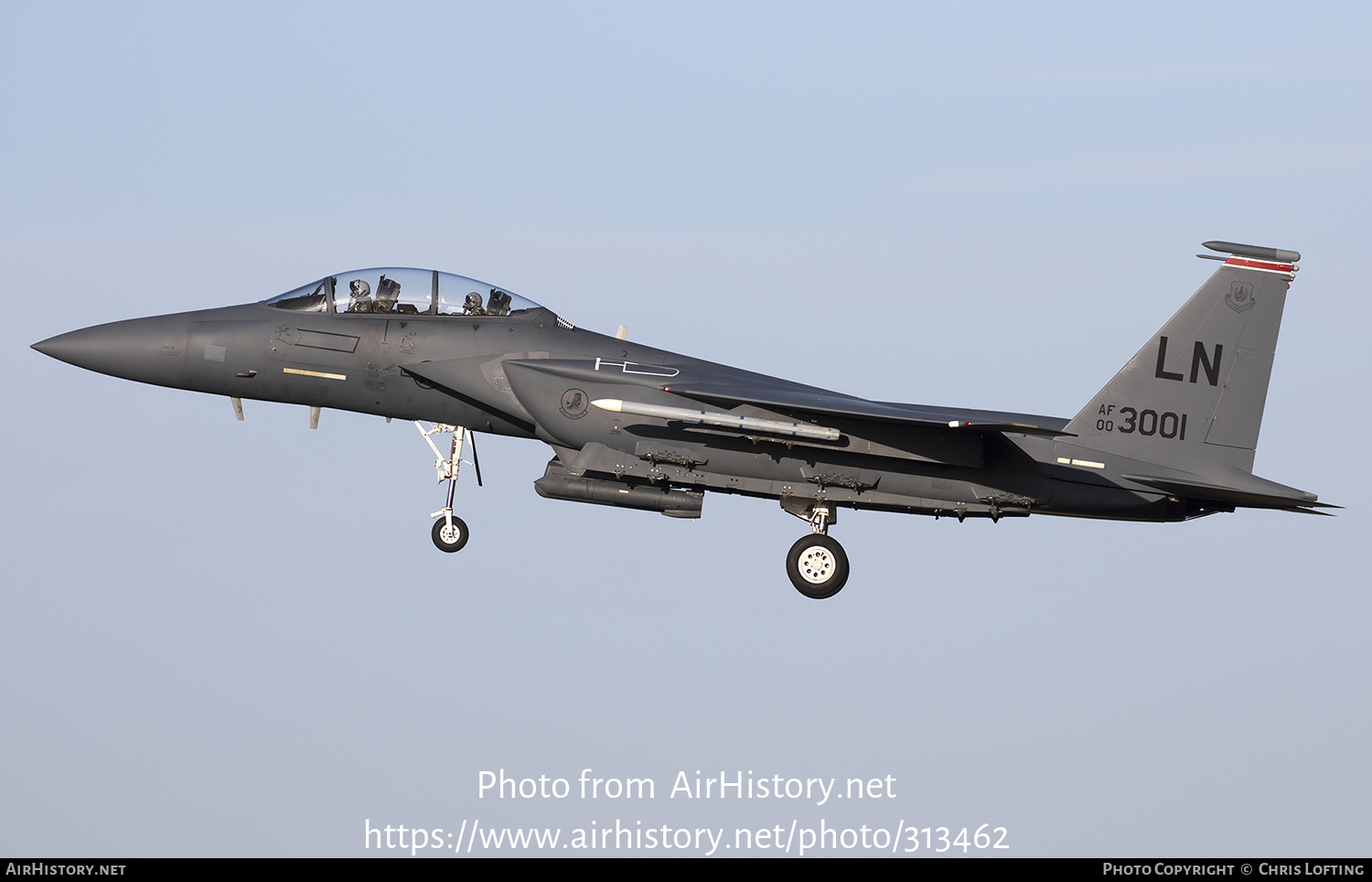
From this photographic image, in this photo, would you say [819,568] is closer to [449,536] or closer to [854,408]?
[854,408]

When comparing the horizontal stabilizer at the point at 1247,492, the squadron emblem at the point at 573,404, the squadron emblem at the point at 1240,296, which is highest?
the squadron emblem at the point at 1240,296

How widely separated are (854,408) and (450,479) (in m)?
5.23

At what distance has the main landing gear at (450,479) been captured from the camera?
19781 mm

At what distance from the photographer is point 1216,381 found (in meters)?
19.0

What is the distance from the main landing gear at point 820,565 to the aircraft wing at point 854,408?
1491mm

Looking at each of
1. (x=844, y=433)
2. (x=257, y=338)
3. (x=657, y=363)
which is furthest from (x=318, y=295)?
(x=844, y=433)

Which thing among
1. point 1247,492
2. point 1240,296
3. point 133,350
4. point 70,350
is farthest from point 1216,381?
point 70,350

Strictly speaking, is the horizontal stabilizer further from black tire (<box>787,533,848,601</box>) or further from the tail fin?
black tire (<box>787,533,848,601</box>)

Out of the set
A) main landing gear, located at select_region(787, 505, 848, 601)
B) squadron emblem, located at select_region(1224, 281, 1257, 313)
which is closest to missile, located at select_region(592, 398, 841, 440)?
main landing gear, located at select_region(787, 505, 848, 601)

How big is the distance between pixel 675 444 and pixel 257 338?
5.20 metres

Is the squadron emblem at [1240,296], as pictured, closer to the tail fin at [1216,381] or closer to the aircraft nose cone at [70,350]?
the tail fin at [1216,381]

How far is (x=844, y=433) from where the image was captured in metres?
18.6

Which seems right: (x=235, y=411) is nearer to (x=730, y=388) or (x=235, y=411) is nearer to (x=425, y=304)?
(x=425, y=304)

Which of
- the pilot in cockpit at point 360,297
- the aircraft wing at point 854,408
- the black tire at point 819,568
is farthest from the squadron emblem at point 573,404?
the black tire at point 819,568
